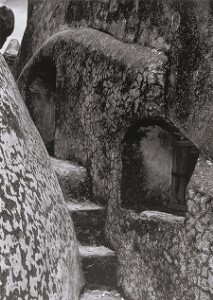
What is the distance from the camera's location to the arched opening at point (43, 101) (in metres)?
6.83

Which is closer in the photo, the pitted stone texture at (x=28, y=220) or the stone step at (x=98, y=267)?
the pitted stone texture at (x=28, y=220)

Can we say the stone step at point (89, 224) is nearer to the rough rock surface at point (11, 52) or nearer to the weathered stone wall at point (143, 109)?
the weathered stone wall at point (143, 109)

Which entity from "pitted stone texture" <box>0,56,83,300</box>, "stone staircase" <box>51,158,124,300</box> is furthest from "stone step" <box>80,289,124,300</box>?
"pitted stone texture" <box>0,56,83,300</box>

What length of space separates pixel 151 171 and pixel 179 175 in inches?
9.6

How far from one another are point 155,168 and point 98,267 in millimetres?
984

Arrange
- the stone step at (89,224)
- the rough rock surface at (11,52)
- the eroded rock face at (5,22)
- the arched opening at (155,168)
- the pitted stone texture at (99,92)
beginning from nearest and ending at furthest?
the pitted stone texture at (99,92) → the arched opening at (155,168) → the stone step at (89,224) → the eroded rock face at (5,22) → the rough rock surface at (11,52)

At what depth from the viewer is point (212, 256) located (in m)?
3.30

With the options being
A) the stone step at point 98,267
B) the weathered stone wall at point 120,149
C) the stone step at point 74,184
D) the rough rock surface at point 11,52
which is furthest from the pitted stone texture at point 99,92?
the rough rock surface at point 11,52

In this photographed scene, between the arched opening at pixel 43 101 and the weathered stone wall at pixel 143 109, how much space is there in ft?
3.56

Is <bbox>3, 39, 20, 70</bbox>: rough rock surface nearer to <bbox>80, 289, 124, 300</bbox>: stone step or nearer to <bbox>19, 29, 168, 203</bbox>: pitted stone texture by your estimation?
<bbox>19, 29, 168, 203</bbox>: pitted stone texture

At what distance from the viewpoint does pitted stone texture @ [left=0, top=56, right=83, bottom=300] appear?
2.07 meters

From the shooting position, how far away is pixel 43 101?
7.03 m

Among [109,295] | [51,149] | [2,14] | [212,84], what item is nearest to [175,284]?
[109,295]

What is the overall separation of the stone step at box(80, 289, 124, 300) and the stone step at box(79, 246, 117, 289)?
0.19 feet
